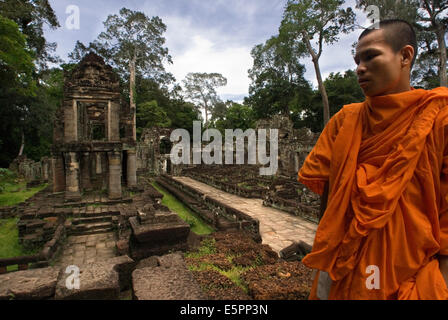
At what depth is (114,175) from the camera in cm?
1015

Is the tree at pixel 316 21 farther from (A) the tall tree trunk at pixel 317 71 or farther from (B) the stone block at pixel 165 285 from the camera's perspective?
(B) the stone block at pixel 165 285

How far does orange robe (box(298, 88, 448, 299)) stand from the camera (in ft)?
3.79

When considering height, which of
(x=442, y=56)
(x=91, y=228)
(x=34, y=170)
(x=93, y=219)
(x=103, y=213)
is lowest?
(x=91, y=228)

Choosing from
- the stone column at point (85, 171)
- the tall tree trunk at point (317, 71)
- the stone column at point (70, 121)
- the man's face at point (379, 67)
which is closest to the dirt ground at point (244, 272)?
the man's face at point (379, 67)

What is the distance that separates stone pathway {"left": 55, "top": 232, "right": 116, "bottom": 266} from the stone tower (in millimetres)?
2872

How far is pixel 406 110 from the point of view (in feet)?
4.18

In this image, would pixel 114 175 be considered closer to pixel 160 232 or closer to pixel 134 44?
pixel 160 232

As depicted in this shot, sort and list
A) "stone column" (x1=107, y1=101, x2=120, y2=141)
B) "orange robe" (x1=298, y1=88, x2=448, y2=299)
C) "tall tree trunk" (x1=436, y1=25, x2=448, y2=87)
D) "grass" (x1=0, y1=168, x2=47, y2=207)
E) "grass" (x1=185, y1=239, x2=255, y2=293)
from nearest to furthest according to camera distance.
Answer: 1. "orange robe" (x1=298, y1=88, x2=448, y2=299)
2. "grass" (x1=185, y1=239, x2=255, y2=293)
3. "stone column" (x1=107, y1=101, x2=120, y2=141)
4. "grass" (x1=0, y1=168, x2=47, y2=207)
5. "tall tree trunk" (x1=436, y1=25, x2=448, y2=87)

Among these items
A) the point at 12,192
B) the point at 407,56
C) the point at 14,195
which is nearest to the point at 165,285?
the point at 407,56

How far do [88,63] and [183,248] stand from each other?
9.51 metres

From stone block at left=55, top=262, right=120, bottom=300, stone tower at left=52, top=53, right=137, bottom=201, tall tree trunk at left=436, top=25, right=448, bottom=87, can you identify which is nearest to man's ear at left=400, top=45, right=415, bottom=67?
stone block at left=55, top=262, right=120, bottom=300

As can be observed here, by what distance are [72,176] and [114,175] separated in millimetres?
1503

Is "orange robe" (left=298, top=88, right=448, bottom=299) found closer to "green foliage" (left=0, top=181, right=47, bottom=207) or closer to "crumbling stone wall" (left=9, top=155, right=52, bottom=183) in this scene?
"green foliage" (left=0, top=181, right=47, bottom=207)

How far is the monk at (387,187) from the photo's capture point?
1157 millimetres
